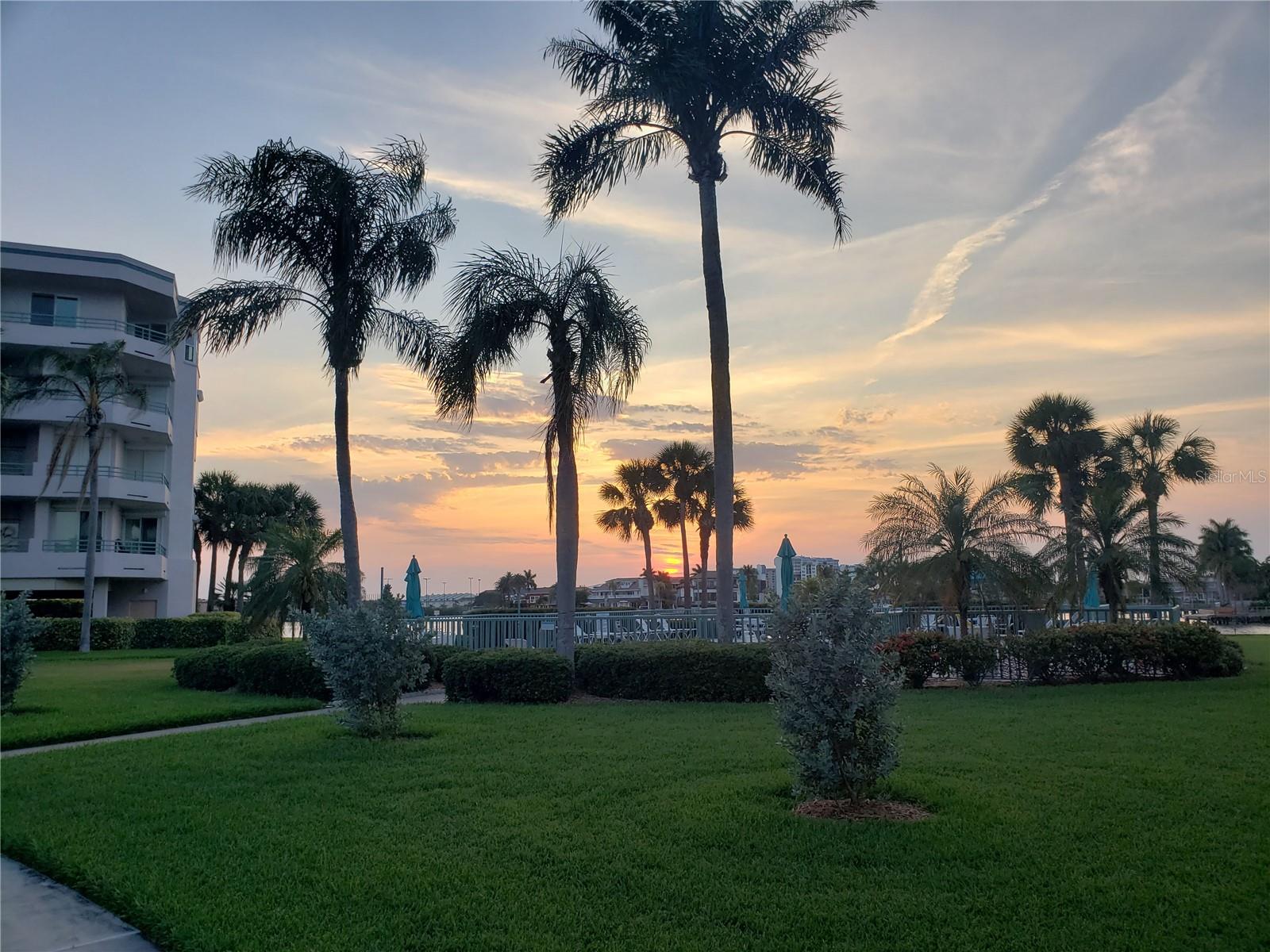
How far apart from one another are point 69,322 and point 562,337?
2964 centimetres

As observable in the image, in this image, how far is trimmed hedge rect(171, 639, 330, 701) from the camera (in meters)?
15.1

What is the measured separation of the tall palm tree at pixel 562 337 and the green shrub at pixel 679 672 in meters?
0.82

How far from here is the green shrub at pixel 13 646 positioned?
12266mm

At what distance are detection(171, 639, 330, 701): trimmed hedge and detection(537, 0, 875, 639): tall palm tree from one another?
7.04 metres

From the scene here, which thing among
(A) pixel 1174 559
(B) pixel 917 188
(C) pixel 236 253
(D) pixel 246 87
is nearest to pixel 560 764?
(D) pixel 246 87

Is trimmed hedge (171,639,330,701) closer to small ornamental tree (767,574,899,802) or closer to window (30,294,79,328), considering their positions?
small ornamental tree (767,574,899,802)

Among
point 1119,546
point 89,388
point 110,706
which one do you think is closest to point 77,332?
point 89,388

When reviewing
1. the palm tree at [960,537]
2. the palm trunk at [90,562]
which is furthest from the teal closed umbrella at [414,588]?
the palm trunk at [90,562]

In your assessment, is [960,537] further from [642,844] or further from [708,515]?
[708,515]

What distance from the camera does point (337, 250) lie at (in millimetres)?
17594

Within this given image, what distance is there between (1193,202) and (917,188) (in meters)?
4.15

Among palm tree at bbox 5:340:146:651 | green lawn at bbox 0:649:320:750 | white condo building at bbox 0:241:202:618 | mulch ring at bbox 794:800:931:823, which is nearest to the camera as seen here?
mulch ring at bbox 794:800:931:823

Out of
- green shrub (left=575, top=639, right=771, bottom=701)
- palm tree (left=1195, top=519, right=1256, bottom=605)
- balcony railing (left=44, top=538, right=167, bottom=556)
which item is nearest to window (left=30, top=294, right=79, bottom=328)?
balcony railing (left=44, top=538, right=167, bottom=556)

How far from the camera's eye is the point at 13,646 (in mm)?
12398
